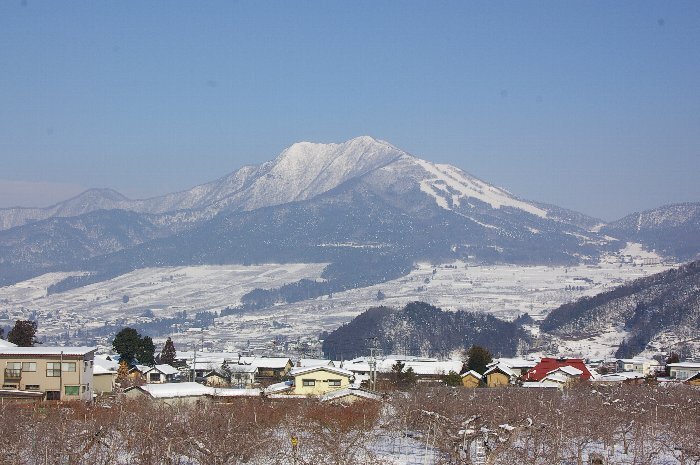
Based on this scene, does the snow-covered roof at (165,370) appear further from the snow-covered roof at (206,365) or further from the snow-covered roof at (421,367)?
the snow-covered roof at (421,367)

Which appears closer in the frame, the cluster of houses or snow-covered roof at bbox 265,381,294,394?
the cluster of houses

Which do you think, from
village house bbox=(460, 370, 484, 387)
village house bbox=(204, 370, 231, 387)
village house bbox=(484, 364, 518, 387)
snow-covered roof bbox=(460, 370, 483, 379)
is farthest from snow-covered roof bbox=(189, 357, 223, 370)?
village house bbox=(484, 364, 518, 387)

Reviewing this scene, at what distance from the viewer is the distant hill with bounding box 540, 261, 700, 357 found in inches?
4840

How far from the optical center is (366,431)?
115ft

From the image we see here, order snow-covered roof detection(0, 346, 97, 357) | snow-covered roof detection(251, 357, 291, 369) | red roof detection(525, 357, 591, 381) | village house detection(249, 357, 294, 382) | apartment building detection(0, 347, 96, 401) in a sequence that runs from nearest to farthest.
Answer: apartment building detection(0, 347, 96, 401) < snow-covered roof detection(0, 346, 97, 357) < village house detection(249, 357, 294, 382) < red roof detection(525, 357, 591, 381) < snow-covered roof detection(251, 357, 291, 369)

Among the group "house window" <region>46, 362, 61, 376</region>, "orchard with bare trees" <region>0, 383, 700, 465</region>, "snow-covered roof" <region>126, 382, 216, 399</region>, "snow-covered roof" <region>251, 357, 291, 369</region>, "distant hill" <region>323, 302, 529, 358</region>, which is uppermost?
"distant hill" <region>323, 302, 529, 358</region>

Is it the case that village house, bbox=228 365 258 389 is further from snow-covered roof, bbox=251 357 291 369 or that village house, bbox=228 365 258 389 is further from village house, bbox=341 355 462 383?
village house, bbox=341 355 462 383

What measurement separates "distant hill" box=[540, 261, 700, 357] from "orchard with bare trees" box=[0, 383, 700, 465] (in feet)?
250

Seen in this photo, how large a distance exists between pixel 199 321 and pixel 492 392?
146 m

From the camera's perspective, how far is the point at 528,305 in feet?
641

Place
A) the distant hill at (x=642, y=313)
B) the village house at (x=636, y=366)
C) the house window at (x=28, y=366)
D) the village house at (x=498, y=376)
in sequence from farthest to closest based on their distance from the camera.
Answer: the distant hill at (x=642, y=313), the village house at (x=636, y=366), the village house at (x=498, y=376), the house window at (x=28, y=366)

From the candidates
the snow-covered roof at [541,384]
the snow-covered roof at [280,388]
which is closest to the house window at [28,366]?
the snow-covered roof at [280,388]

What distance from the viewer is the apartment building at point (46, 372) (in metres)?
39.6

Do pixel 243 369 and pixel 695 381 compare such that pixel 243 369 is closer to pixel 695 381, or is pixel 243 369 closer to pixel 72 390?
pixel 695 381
